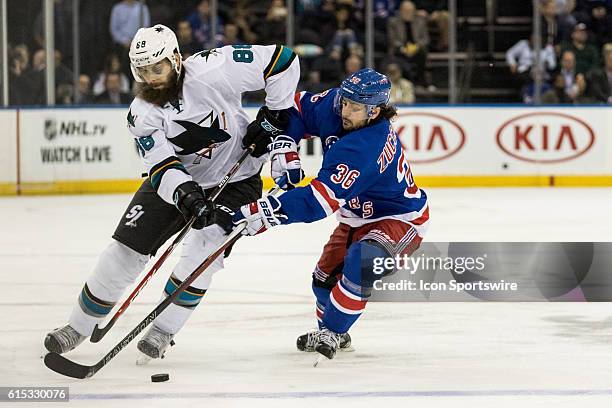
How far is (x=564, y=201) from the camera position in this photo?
30.6 ft

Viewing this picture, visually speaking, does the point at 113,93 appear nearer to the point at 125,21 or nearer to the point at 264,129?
the point at 125,21

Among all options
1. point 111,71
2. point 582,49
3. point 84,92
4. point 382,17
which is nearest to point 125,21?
point 111,71

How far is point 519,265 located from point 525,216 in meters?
3.48

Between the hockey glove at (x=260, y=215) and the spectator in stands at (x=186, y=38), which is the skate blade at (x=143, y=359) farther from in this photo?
the spectator in stands at (x=186, y=38)

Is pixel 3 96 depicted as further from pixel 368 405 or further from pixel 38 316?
pixel 368 405

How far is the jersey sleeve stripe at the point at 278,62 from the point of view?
169 inches

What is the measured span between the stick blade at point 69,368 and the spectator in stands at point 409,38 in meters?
7.68

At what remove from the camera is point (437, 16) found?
11.2 metres

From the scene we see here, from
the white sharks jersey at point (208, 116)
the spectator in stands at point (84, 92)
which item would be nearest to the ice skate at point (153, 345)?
the white sharks jersey at point (208, 116)

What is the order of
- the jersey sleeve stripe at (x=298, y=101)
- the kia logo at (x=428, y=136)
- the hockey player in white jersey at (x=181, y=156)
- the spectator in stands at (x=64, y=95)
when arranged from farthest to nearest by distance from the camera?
the kia logo at (x=428, y=136)
the spectator in stands at (x=64, y=95)
the jersey sleeve stripe at (x=298, y=101)
the hockey player in white jersey at (x=181, y=156)

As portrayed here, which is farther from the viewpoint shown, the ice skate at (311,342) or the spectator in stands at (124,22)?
the spectator in stands at (124,22)

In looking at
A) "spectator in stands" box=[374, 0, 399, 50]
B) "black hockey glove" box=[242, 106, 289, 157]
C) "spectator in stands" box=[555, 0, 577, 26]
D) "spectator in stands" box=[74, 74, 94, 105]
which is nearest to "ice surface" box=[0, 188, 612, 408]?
"black hockey glove" box=[242, 106, 289, 157]

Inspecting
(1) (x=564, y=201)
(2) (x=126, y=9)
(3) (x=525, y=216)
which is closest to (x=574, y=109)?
(1) (x=564, y=201)

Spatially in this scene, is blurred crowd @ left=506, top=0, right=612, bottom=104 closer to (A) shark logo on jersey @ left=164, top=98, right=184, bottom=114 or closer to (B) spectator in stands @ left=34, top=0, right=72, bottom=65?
(B) spectator in stands @ left=34, top=0, right=72, bottom=65
